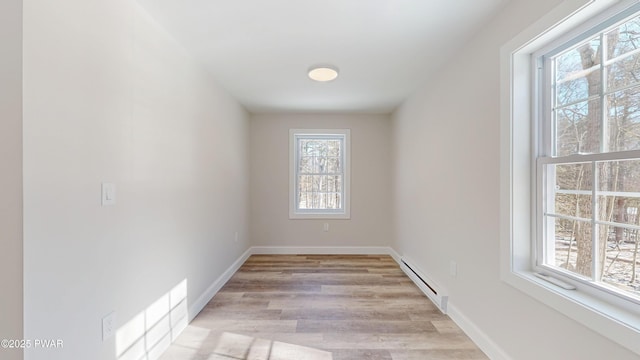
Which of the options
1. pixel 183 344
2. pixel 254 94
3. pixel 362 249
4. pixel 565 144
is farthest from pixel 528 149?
pixel 362 249

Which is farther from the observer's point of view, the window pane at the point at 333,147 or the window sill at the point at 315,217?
the window pane at the point at 333,147

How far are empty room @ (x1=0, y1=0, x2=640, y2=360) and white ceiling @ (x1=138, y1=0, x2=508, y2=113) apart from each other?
2 cm

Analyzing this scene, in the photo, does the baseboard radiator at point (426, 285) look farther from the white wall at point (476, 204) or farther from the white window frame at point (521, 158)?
the white window frame at point (521, 158)

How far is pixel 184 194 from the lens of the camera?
2.39 meters

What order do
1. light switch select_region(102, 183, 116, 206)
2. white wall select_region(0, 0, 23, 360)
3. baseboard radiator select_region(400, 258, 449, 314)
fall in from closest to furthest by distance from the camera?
1. white wall select_region(0, 0, 23, 360)
2. light switch select_region(102, 183, 116, 206)
3. baseboard radiator select_region(400, 258, 449, 314)

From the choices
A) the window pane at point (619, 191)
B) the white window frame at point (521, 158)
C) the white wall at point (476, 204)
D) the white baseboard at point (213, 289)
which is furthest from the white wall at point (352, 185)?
the window pane at point (619, 191)

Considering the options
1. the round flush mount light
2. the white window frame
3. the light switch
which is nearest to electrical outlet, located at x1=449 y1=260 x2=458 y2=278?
the white window frame

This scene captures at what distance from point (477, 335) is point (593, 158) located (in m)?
1.42

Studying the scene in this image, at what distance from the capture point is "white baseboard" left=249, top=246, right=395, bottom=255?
15.5 feet

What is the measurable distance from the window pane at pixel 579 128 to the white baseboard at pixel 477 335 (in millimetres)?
1284

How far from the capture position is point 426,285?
3035 mm

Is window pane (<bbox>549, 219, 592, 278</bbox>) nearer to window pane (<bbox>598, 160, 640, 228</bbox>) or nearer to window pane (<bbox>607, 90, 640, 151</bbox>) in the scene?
window pane (<bbox>598, 160, 640, 228</bbox>)

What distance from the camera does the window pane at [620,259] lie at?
4.07ft

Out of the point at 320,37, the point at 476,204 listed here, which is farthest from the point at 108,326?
the point at 476,204
